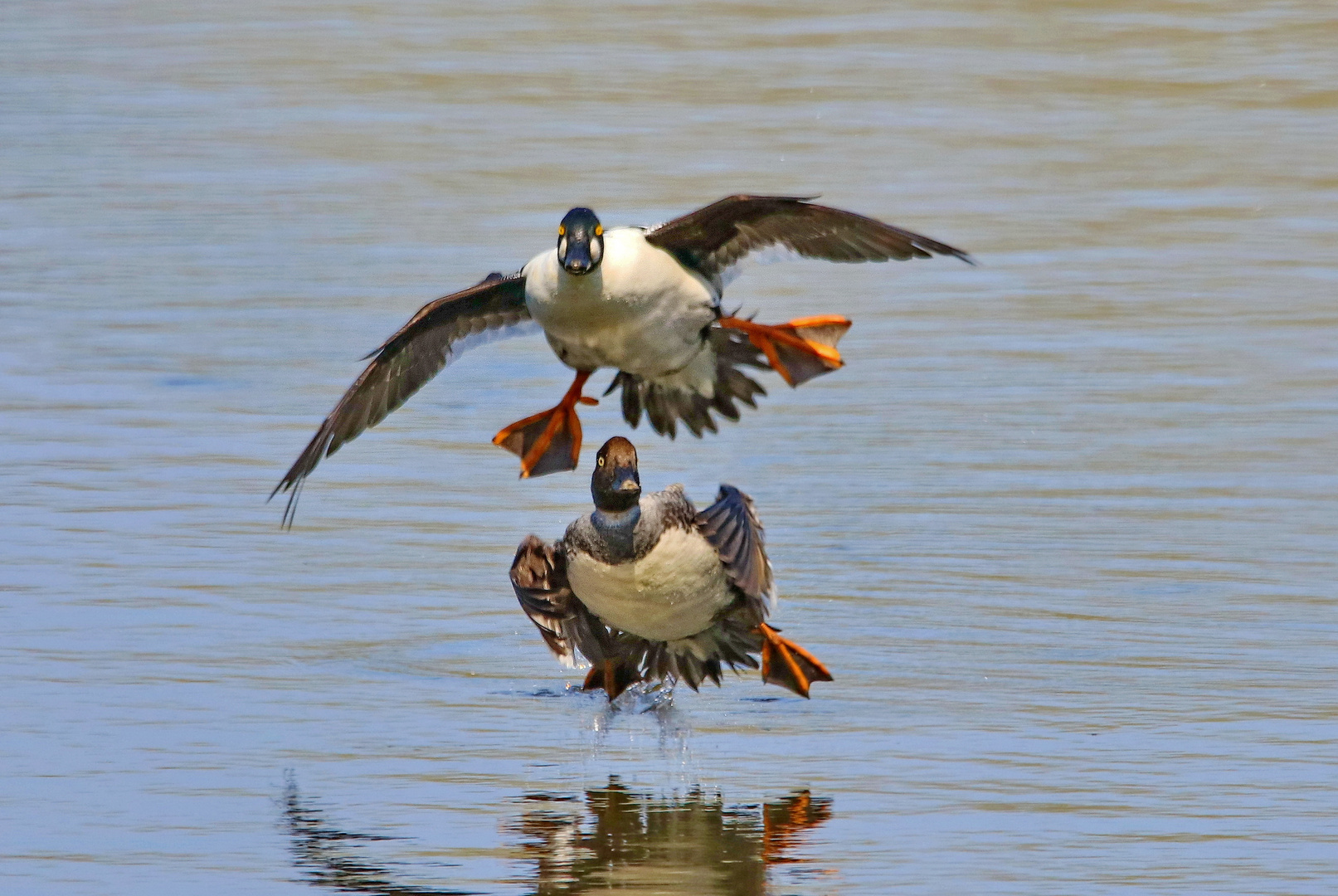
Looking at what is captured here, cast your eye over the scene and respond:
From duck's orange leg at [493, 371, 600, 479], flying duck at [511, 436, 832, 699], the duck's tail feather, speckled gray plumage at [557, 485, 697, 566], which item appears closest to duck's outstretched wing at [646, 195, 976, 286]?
the duck's tail feather

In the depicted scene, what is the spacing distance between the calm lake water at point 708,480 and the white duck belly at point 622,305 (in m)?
1.11

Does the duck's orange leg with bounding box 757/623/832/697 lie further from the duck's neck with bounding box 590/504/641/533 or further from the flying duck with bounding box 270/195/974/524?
the flying duck with bounding box 270/195/974/524

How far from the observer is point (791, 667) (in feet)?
23.4

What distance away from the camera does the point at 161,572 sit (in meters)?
8.40

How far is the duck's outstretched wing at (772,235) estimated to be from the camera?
290 inches

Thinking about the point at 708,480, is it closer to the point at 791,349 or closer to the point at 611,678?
the point at 791,349

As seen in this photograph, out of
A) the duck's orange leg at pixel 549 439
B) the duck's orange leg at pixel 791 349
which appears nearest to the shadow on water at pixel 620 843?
the duck's orange leg at pixel 549 439

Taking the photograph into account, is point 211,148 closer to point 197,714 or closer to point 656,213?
point 656,213

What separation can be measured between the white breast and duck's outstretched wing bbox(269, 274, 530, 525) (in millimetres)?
1196

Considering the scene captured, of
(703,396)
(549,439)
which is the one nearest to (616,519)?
(549,439)

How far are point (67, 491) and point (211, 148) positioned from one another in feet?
23.7

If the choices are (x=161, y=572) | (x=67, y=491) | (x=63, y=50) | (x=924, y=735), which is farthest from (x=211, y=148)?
(x=924, y=735)

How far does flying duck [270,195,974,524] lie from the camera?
729cm

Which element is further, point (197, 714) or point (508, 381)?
point (508, 381)
